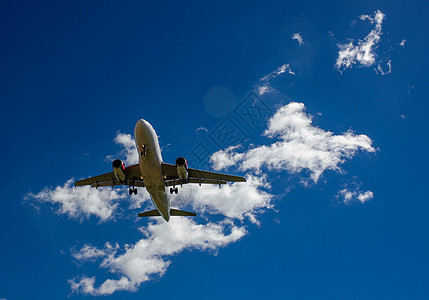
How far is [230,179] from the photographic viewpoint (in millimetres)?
41750

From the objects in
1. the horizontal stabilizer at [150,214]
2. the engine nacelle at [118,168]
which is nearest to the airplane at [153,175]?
the engine nacelle at [118,168]

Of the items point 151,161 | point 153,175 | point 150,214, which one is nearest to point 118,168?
point 153,175

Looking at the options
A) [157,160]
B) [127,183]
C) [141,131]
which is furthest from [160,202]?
[141,131]

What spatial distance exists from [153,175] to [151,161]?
229 cm

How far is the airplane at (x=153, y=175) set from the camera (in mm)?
33531

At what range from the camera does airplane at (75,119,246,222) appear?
110 ft

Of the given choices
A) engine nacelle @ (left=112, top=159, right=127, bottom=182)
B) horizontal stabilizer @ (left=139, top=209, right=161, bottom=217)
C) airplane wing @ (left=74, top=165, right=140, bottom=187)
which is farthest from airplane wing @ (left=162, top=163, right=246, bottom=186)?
horizontal stabilizer @ (left=139, top=209, right=161, bottom=217)

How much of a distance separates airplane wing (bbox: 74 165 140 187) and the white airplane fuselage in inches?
116

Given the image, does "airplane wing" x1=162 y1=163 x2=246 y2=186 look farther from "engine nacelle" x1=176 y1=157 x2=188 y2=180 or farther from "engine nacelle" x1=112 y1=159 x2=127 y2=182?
"engine nacelle" x1=112 y1=159 x2=127 y2=182

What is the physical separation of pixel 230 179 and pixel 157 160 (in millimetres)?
10095

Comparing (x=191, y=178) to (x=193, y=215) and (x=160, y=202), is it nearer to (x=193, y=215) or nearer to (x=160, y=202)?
(x=160, y=202)

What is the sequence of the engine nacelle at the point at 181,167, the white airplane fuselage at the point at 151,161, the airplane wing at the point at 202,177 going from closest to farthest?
the white airplane fuselage at the point at 151,161, the engine nacelle at the point at 181,167, the airplane wing at the point at 202,177

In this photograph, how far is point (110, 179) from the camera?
42312mm

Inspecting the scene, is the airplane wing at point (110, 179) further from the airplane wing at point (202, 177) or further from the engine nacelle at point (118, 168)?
the airplane wing at point (202, 177)
